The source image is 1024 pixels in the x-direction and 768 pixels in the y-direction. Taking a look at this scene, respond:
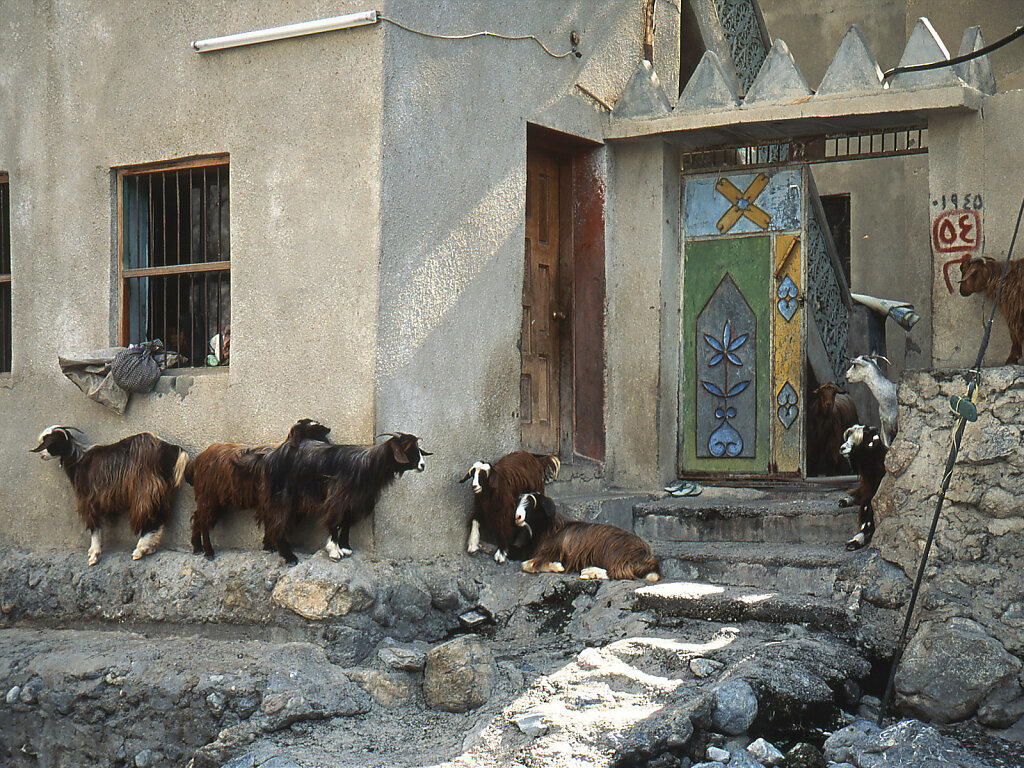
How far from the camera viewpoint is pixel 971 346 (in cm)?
820

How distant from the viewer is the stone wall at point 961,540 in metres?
6.48

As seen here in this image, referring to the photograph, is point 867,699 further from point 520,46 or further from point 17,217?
point 17,217

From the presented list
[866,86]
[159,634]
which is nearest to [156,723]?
[159,634]

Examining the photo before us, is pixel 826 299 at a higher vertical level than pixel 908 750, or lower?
higher

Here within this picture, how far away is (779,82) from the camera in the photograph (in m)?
8.99

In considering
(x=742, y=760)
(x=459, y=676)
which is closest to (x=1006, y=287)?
(x=742, y=760)

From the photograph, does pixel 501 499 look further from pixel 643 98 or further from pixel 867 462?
pixel 643 98

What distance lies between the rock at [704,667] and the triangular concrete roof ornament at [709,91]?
175 inches

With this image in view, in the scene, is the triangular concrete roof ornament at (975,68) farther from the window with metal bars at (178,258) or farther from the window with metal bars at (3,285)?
the window with metal bars at (3,285)

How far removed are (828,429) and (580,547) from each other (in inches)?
152

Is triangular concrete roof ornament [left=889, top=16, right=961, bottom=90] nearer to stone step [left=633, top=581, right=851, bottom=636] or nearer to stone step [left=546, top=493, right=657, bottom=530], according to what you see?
stone step [left=546, top=493, right=657, bottom=530]

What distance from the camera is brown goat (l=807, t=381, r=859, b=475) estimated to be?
36.2 feet

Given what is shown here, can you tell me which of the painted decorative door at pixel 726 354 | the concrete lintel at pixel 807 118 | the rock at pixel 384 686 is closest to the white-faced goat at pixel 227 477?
the rock at pixel 384 686

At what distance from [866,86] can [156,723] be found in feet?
20.8
